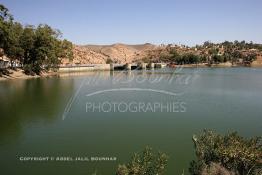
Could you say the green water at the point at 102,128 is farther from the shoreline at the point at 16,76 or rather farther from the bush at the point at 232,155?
the shoreline at the point at 16,76

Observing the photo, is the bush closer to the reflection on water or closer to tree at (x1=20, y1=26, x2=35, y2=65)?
the reflection on water

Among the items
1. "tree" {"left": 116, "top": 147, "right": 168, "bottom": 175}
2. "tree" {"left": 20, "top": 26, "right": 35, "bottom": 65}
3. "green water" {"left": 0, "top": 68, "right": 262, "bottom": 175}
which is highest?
"tree" {"left": 20, "top": 26, "right": 35, "bottom": 65}

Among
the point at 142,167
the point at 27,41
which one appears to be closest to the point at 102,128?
the point at 142,167

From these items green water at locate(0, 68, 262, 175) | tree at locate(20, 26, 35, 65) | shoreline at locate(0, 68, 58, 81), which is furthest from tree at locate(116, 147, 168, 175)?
tree at locate(20, 26, 35, 65)

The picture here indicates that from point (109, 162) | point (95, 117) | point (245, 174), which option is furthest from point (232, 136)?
point (95, 117)

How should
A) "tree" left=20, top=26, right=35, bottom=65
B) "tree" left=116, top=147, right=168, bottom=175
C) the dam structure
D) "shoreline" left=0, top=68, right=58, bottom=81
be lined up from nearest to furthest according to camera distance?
"tree" left=116, top=147, right=168, bottom=175
"shoreline" left=0, top=68, right=58, bottom=81
"tree" left=20, top=26, right=35, bottom=65
the dam structure

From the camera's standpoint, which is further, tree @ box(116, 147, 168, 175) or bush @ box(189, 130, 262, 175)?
bush @ box(189, 130, 262, 175)

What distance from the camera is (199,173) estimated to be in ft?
41.3

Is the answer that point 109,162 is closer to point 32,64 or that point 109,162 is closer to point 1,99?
point 1,99

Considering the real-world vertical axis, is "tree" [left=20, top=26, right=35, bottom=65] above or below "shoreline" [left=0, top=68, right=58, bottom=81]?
above

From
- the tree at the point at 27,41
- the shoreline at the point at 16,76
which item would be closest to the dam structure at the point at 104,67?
the tree at the point at 27,41

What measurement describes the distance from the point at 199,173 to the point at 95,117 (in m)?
22.6

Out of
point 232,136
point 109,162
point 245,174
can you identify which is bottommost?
point 109,162

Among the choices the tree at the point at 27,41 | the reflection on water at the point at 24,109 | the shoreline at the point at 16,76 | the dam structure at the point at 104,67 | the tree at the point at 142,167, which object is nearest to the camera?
the tree at the point at 142,167
